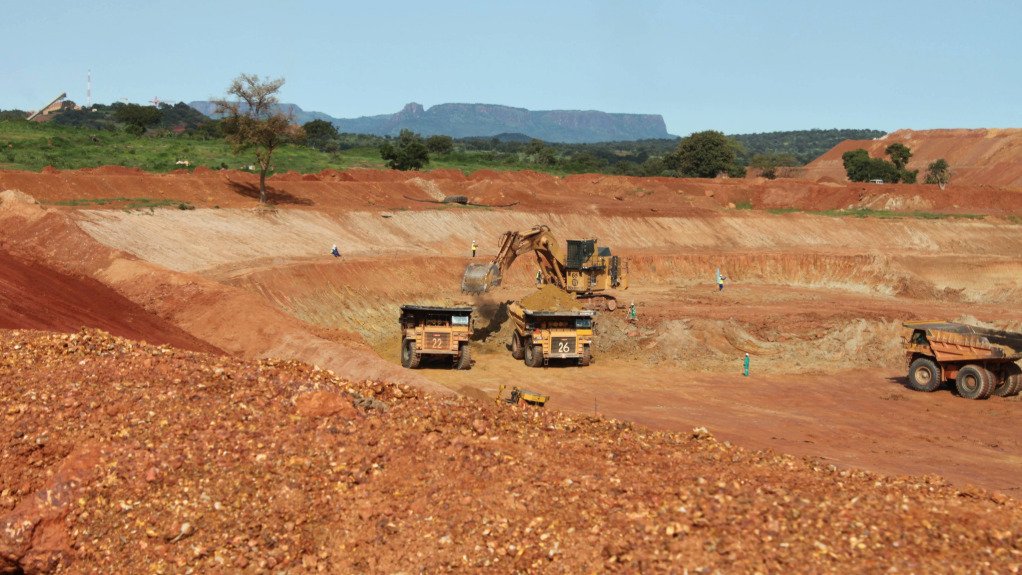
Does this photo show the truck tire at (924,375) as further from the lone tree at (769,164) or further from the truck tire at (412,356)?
the lone tree at (769,164)

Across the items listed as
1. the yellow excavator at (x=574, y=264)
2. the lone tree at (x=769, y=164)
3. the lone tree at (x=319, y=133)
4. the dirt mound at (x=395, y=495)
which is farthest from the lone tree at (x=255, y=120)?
the lone tree at (x=769, y=164)

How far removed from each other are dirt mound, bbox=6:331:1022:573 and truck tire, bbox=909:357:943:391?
18.2m

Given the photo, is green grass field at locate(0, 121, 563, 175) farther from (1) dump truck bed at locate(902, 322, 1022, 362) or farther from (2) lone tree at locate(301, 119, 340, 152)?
(1) dump truck bed at locate(902, 322, 1022, 362)

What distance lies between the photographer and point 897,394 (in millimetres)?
30547

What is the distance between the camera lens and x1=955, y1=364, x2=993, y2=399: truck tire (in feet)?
95.8

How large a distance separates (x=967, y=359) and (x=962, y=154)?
4401 inches

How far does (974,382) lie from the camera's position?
29453mm

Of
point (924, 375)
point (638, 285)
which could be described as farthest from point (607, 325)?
point (638, 285)

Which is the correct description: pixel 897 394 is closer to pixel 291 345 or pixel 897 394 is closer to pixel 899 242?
pixel 291 345

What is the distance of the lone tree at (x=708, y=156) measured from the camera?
11362 centimetres

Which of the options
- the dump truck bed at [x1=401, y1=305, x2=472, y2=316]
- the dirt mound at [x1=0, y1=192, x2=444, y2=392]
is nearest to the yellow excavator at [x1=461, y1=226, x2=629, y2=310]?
the dump truck bed at [x1=401, y1=305, x2=472, y2=316]

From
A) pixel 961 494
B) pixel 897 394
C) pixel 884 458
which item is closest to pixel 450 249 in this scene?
pixel 897 394

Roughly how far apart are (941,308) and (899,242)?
887 inches

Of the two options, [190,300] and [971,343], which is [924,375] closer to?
[971,343]
